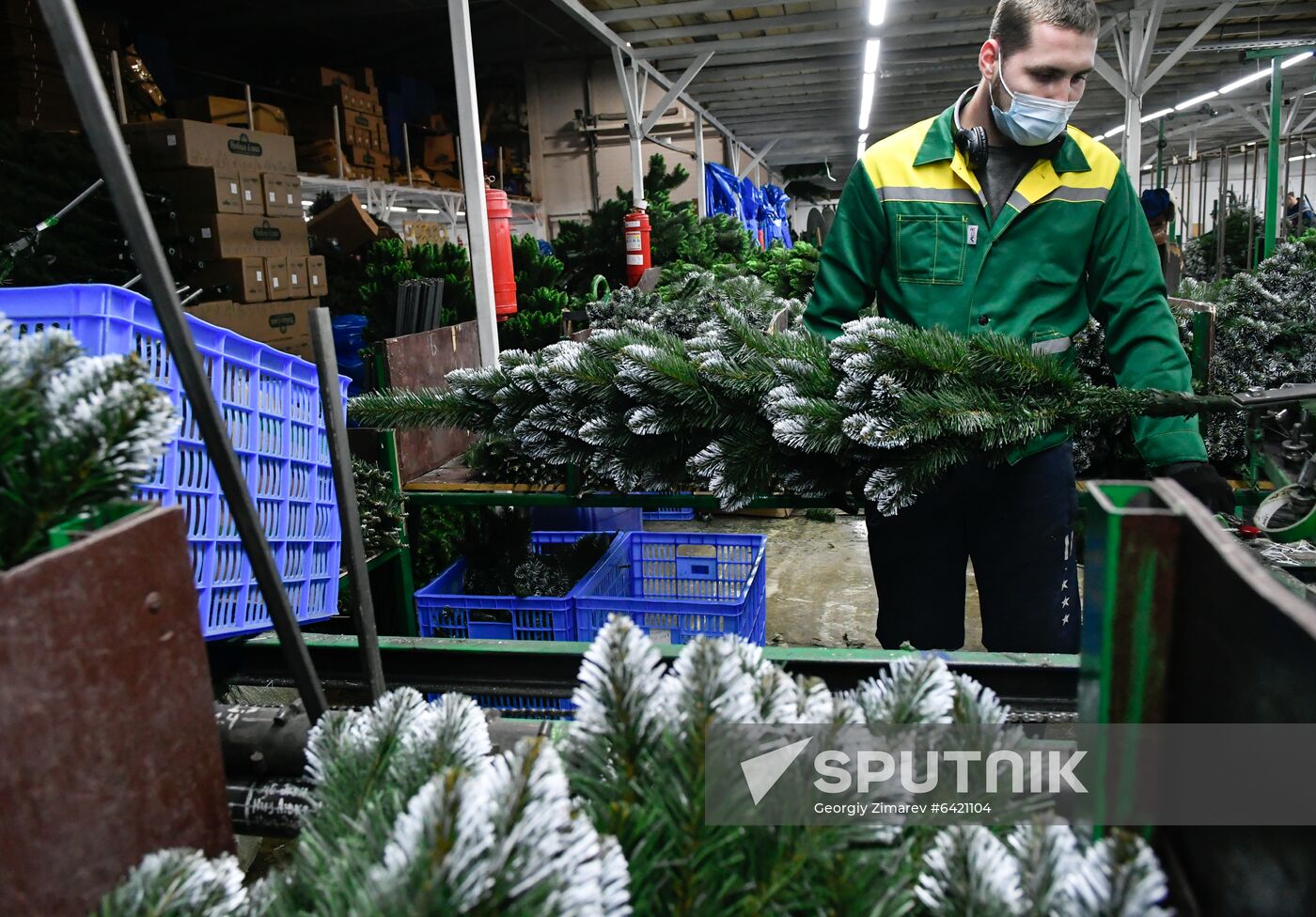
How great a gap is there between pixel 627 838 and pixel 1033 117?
6.89 feet

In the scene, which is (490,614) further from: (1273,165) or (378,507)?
(1273,165)

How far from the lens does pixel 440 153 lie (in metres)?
13.8

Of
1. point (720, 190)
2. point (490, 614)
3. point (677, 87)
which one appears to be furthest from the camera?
point (720, 190)

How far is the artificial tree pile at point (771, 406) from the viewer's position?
1905mm

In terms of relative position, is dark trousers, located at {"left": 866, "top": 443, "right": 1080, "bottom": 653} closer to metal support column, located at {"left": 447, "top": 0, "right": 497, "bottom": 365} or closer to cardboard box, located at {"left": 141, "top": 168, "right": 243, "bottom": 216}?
metal support column, located at {"left": 447, "top": 0, "right": 497, "bottom": 365}

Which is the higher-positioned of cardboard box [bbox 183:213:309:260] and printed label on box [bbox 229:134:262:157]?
printed label on box [bbox 229:134:262:157]

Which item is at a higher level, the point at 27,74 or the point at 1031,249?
the point at 27,74

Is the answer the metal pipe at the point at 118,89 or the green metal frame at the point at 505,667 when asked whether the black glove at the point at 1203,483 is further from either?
the metal pipe at the point at 118,89

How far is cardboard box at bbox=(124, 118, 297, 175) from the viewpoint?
5863 millimetres

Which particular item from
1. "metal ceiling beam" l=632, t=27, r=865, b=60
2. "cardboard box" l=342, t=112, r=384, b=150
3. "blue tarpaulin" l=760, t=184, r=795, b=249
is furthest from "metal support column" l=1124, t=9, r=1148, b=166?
"cardboard box" l=342, t=112, r=384, b=150

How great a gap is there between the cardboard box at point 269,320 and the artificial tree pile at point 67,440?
5.14m

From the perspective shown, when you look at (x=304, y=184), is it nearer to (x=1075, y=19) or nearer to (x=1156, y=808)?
(x=1075, y=19)

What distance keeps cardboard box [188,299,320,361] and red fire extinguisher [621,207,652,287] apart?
2282 millimetres

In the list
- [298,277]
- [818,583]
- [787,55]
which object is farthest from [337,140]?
[818,583]
